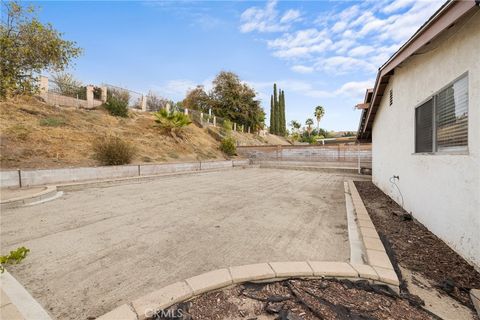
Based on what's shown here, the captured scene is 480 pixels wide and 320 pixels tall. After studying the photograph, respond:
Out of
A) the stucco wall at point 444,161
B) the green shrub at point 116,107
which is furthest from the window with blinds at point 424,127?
the green shrub at point 116,107

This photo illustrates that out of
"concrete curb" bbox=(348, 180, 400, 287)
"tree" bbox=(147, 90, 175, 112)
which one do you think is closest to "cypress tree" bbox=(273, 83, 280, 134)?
"tree" bbox=(147, 90, 175, 112)

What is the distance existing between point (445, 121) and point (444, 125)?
0.07 metres

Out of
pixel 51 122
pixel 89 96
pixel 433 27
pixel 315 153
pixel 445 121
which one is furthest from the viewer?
pixel 315 153

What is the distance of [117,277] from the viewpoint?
2.22 m

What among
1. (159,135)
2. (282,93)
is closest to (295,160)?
(159,135)

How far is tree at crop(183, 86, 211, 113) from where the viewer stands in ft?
105

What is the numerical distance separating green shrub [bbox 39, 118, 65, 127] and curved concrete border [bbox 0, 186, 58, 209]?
7.39 meters

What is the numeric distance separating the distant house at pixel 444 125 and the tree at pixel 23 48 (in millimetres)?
10074

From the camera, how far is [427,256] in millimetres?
2768

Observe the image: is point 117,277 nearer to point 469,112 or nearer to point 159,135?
point 469,112

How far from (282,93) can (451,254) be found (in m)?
41.1

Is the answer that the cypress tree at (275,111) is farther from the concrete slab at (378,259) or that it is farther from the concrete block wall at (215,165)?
the concrete slab at (378,259)

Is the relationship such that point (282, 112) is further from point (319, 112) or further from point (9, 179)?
point (9, 179)

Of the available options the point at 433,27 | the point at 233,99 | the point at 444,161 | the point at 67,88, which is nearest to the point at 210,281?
the point at 444,161
